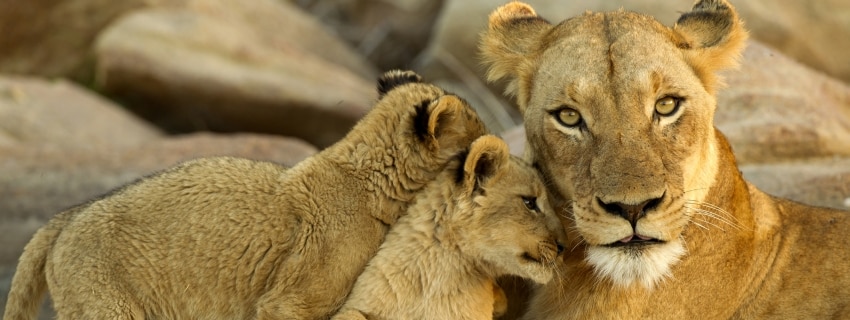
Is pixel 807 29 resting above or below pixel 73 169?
above

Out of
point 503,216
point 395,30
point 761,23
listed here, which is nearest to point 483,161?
point 503,216

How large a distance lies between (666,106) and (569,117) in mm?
382

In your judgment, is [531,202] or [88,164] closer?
[531,202]

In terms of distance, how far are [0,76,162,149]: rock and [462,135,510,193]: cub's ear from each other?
597 cm

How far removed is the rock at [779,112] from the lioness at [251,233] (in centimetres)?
343

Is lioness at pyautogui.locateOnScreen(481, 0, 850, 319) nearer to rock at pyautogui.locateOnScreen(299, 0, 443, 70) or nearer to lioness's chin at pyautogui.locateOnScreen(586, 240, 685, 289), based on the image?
lioness's chin at pyautogui.locateOnScreen(586, 240, 685, 289)

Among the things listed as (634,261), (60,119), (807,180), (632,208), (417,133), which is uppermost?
(632,208)

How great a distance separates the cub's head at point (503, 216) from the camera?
5.08 metres

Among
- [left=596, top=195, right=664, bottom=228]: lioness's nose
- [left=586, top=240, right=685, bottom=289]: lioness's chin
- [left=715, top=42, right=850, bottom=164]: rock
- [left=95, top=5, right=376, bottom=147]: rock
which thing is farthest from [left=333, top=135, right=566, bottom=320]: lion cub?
[left=95, top=5, right=376, bottom=147]: rock

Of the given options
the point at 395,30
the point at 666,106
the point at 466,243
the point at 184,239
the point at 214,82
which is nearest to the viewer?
the point at 666,106

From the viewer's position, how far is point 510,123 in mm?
10617

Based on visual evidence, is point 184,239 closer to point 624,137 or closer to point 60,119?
point 624,137

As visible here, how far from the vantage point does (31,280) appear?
5.49 meters

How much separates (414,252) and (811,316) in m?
1.81
